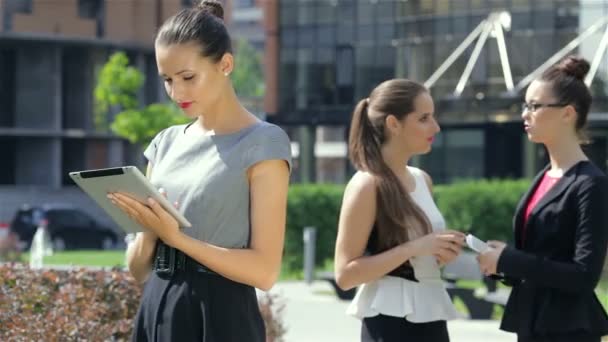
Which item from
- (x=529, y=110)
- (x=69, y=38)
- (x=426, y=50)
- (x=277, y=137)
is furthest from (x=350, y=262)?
(x=69, y=38)

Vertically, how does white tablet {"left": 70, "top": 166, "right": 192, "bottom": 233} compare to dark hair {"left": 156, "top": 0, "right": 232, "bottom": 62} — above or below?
below

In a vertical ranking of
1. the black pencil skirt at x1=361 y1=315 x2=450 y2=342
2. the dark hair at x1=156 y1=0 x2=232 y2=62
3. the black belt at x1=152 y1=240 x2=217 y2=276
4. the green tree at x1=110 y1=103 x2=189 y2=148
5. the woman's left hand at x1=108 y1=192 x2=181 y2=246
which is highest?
the dark hair at x1=156 y1=0 x2=232 y2=62

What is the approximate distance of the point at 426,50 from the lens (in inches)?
1909

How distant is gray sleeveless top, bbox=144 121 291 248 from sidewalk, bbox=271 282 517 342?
7.09 metres

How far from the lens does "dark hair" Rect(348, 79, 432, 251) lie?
500 centimetres

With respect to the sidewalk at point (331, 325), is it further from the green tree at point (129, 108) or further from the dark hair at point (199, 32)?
the green tree at point (129, 108)

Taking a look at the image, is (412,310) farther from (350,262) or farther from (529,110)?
(529,110)

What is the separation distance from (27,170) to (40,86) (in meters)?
3.89

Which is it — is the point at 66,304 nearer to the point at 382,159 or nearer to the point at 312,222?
the point at 382,159

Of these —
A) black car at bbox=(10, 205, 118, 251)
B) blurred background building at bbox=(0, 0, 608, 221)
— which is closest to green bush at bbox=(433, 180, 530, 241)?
blurred background building at bbox=(0, 0, 608, 221)

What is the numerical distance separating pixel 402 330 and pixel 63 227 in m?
41.6

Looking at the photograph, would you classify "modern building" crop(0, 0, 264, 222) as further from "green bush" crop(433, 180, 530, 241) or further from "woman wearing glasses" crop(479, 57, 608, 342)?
"woman wearing glasses" crop(479, 57, 608, 342)

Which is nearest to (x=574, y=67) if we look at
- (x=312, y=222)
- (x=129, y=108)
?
(x=312, y=222)

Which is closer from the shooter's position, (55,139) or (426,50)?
(426,50)
